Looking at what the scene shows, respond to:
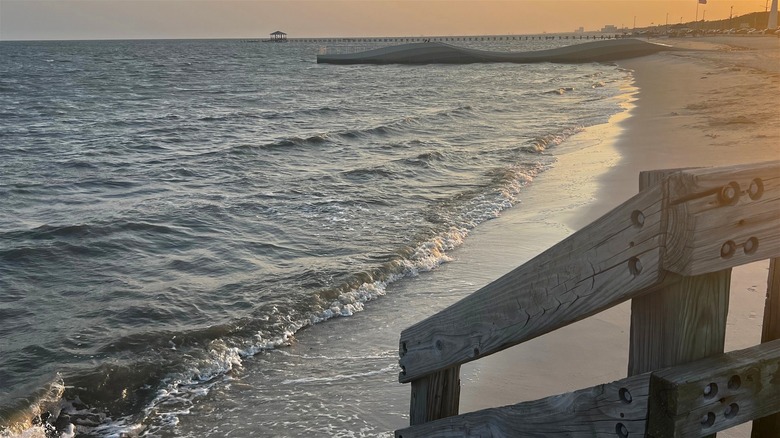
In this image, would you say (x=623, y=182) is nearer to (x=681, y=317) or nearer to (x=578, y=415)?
(x=578, y=415)

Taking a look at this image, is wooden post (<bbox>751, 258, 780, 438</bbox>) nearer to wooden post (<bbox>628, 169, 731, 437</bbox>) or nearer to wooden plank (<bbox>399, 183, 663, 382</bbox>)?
wooden post (<bbox>628, 169, 731, 437</bbox>)

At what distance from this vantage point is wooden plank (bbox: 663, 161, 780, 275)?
4.32 feet

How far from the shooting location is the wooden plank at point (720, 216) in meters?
1.32

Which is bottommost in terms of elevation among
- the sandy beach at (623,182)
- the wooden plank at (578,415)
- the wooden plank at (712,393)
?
the sandy beach at (623,182)

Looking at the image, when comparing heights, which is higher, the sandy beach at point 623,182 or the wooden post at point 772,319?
the wooden post at point 772,319

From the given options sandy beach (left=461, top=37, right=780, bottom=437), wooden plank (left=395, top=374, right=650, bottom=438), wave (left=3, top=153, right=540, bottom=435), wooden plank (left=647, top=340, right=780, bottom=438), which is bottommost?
wave (left=3, top=153, right=540, bottom=435)

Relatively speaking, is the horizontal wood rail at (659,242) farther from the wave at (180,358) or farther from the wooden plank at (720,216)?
the wave at (180,358)

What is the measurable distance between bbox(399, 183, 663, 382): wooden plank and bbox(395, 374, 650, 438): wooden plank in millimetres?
162

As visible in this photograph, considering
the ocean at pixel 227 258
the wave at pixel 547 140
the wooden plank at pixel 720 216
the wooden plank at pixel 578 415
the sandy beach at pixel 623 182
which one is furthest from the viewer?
the wave at pixel 547 140

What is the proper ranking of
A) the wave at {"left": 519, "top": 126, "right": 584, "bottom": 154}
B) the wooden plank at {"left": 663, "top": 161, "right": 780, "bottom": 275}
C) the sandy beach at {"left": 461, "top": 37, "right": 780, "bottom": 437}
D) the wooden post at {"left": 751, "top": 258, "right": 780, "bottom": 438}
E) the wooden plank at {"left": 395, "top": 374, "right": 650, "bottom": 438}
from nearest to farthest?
the wooden plank at {"left": 663, "top": 161, "right": 780, "bottom": 275}, the wooden plank at {"left": 395, "top": 374, "right": 650, "bottom": 438}, the wooden post at {"left": 751, "top": 258, "right": 780, "bottom": 438}, the sandy beach at {"left": 461, "top": 37, "right": 780, "bottom": 437}, the wave at {"left": 519, "top": 126, "right": 584, "bottom": 154}

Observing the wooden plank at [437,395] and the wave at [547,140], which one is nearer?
the wooden plank at [437,395]

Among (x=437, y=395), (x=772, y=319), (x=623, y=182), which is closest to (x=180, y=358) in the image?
(x=437, y=395)

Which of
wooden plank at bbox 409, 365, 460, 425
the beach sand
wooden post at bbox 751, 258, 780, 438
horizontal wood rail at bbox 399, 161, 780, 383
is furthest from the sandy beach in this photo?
horizontal wood rail at bbox 399, 161, 780, 383

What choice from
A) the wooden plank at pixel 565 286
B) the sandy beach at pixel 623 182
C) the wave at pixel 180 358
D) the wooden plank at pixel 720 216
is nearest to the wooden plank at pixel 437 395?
the wooden plank at pixel 565 286
